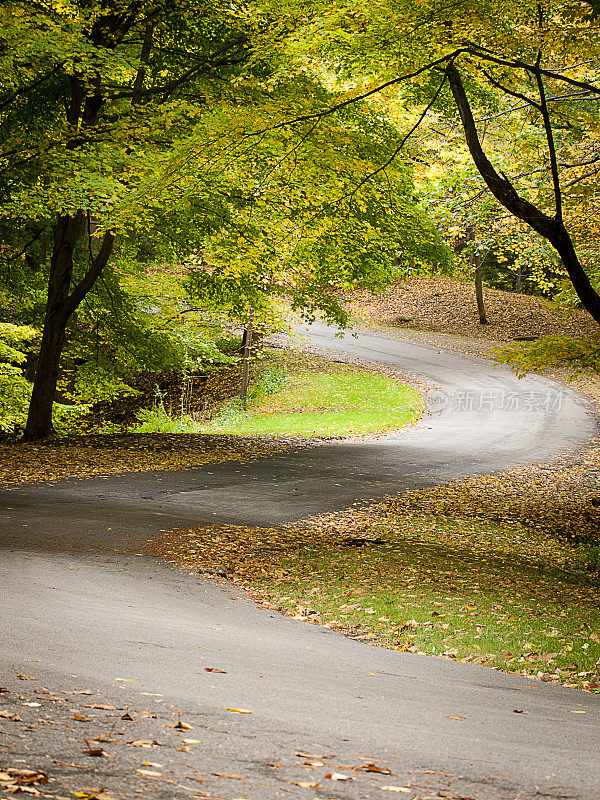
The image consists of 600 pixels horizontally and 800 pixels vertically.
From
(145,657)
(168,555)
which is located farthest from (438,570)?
(145,657)

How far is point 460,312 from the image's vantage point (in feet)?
133

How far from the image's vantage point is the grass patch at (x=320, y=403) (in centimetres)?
2166

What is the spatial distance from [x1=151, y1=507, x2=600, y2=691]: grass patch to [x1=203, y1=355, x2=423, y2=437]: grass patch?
10.3 meters

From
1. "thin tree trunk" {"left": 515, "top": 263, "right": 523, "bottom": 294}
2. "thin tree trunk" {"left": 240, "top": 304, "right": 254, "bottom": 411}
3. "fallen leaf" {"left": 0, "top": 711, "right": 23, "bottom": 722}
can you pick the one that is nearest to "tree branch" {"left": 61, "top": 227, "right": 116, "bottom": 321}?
"thin tree trunk" {"left": 240, "top": 304, "right": 254, "bottom": 411}

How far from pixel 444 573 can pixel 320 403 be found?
17.3 meters

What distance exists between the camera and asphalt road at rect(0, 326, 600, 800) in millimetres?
2646

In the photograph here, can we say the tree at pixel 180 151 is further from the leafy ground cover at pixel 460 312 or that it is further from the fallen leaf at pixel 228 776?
the leafy ground cover at pixel 460 312

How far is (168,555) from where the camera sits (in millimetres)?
7941

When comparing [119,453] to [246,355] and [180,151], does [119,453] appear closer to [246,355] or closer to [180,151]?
[180,151]

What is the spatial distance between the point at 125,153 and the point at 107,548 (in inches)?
274

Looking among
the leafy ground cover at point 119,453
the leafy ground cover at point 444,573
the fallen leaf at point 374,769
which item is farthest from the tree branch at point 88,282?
the fallen leaf at point 374,769

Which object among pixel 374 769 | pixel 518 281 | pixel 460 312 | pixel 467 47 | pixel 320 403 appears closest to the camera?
pixel 374 769

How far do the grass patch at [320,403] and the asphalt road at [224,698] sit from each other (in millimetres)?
13106

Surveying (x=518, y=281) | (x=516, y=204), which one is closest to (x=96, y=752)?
(x=516, y=204)
